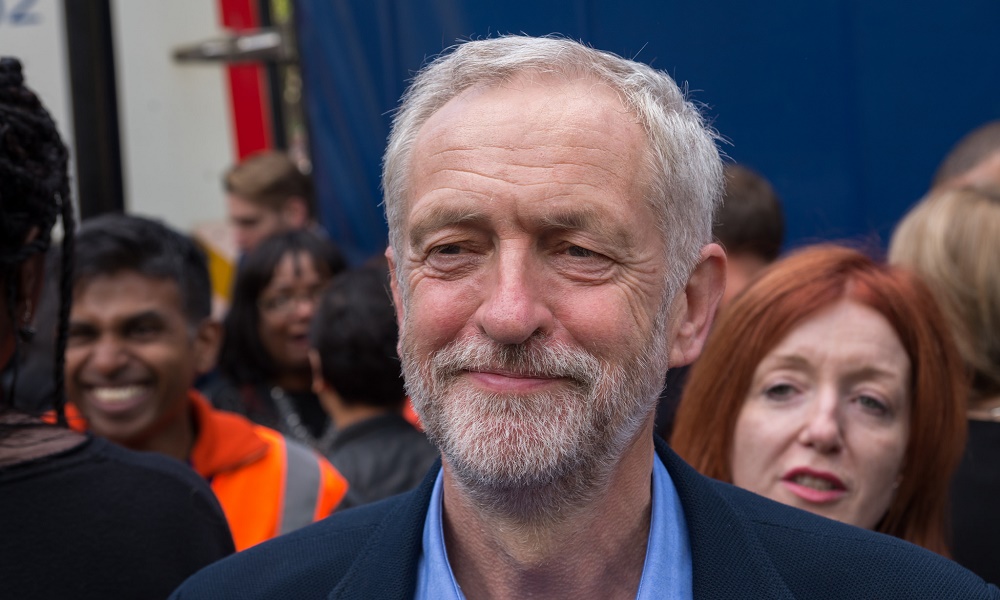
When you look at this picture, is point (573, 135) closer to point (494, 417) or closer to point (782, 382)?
point (494, 417)

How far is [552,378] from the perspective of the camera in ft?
6.02

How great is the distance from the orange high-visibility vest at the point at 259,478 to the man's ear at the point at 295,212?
348cm

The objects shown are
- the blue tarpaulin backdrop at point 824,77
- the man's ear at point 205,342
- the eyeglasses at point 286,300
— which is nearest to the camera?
the man's ear at point 205,342

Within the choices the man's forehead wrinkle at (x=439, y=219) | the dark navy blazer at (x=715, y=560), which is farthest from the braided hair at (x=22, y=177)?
the man's forehead wrinkle at (x=439, y=219)

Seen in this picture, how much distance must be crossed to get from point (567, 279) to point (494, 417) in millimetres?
230

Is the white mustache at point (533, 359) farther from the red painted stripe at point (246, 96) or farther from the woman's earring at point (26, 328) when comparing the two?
the red painted stripe at point (246, 96)

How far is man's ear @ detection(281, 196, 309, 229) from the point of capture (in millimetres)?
6887

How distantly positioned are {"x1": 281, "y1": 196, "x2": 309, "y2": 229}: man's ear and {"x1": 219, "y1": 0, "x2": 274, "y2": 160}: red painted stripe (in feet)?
4.18

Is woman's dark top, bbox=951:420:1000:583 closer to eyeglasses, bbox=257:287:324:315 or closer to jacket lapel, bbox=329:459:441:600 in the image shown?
jacket lapel, bbox=329:459:441:600

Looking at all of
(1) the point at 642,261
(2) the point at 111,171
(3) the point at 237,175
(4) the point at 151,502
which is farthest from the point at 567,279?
(3) the point at 237,175

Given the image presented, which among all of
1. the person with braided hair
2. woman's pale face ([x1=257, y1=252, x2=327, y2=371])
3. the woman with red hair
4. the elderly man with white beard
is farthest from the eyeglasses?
the elderly man with white beard

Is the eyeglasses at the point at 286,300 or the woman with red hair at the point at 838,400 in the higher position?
the woman with red hair at the point at 838,400

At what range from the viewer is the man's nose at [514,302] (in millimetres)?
1775

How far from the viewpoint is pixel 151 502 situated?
2.07 m
